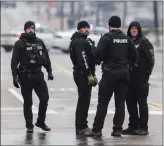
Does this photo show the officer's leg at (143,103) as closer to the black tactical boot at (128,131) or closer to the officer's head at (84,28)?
the black tactical boot at (128,131)

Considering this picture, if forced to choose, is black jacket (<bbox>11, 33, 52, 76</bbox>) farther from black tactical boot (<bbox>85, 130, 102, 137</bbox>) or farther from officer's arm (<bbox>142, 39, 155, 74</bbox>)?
officer's arm (<bbox>142, 39, 155, 74</bbox>)

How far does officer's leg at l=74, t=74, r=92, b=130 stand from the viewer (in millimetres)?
10836

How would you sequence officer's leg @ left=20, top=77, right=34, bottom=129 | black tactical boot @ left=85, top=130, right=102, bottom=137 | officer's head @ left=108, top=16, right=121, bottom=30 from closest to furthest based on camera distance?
1. officer's head @ left=108, top=16, right=121, bottom=30
2. black tactical boot @ left=85, top=130, right=102, bottom=137
3. officer's leg @ left=20, top=77, right=34, bottom=129

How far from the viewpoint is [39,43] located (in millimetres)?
11047

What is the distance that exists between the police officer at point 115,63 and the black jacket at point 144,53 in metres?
0.37

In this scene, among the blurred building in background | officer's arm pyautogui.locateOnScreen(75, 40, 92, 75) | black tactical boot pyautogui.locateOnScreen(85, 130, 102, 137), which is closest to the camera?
black tactical boot pyautogui.locateOnScreen(85, 130, 102, 137)

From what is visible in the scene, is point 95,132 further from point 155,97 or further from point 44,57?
point 155,97

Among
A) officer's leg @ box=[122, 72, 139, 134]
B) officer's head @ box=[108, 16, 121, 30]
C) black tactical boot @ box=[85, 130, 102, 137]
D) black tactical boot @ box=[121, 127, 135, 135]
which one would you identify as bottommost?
black tactical boot @ box=[121, 127, 135, 135]

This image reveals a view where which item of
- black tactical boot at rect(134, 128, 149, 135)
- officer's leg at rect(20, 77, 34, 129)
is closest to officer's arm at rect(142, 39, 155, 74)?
black tactical boot at rect(134, 128, 149, 135)

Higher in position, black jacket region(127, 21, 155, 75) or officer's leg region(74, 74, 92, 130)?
black jacket region(127, 21, 155, 75)

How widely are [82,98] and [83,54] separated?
732 millimetres

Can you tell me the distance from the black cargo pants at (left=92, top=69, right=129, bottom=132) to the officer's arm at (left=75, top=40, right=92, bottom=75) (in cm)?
40

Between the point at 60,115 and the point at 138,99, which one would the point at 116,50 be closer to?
the point at 138,99

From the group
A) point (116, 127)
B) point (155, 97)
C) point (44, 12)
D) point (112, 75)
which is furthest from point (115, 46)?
point (44, 12)
